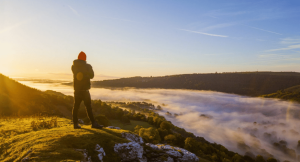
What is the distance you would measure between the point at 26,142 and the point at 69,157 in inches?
90.6

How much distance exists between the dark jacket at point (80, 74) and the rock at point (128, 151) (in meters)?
3.18

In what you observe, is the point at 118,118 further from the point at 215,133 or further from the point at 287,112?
the point at 287,112

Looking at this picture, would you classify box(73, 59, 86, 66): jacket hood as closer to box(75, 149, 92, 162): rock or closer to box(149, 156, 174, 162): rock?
box(75, 149, 92, 162): rock

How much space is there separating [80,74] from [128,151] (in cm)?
410

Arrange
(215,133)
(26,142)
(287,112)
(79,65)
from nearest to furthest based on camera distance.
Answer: (26,142) < (79,65) < (215,133) < (287,112)

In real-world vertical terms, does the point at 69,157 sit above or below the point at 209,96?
above

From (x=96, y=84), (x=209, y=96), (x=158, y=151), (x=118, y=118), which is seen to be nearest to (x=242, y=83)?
(x=209, y=96)

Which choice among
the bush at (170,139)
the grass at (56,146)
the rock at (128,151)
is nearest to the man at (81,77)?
the grass at (56,146)

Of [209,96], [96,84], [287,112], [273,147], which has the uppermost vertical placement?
[96,84]

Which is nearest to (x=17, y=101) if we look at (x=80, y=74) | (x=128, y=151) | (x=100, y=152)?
(x=80, y=74)

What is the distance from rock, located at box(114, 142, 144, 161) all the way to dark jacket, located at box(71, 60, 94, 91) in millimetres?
3182

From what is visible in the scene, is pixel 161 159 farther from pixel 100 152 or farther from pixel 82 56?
pixel 82 56

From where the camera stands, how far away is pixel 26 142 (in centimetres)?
583

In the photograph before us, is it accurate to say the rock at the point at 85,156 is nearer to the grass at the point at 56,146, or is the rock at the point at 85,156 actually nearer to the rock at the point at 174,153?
the grass at the point at 56,146
